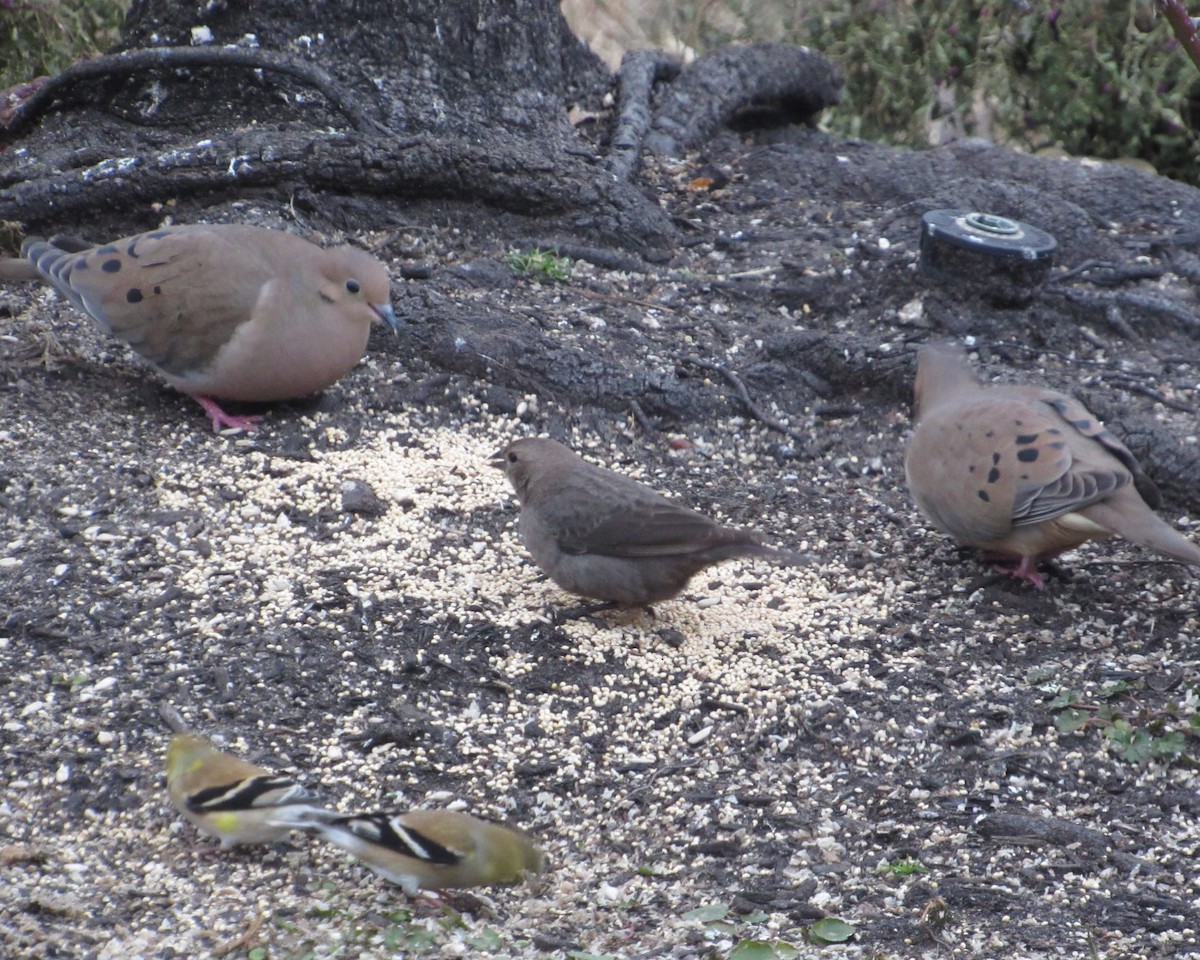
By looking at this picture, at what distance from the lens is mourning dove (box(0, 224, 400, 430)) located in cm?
496

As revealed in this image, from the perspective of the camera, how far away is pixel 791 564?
15.4 ft

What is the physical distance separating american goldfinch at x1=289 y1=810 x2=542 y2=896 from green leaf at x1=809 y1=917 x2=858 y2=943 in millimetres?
660

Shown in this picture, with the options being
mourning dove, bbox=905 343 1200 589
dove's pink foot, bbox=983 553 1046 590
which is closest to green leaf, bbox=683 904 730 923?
mourning dove, bbox=905 343 1200 589

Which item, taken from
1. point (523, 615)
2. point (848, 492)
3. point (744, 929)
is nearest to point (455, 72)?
point (848, 492)

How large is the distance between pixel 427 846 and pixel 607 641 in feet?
4.49

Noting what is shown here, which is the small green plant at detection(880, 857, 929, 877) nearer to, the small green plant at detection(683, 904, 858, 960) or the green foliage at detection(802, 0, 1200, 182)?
the small green plant at detection(683, 904, 858, 960)

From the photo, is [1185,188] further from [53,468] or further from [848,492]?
[53,468]

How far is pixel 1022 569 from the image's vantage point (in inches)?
180

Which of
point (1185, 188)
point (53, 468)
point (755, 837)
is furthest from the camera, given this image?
point (1185, 188)

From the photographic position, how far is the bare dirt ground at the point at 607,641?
10.3ft

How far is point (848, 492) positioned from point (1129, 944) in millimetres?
2361

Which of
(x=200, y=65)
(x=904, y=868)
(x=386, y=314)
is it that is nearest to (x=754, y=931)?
(x=904, y=868)

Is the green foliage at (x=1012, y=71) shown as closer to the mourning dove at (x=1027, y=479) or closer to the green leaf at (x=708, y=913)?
the mourning dove at (x=1027, y=479)

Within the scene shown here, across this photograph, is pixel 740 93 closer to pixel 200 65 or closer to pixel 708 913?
pixel 200 65
